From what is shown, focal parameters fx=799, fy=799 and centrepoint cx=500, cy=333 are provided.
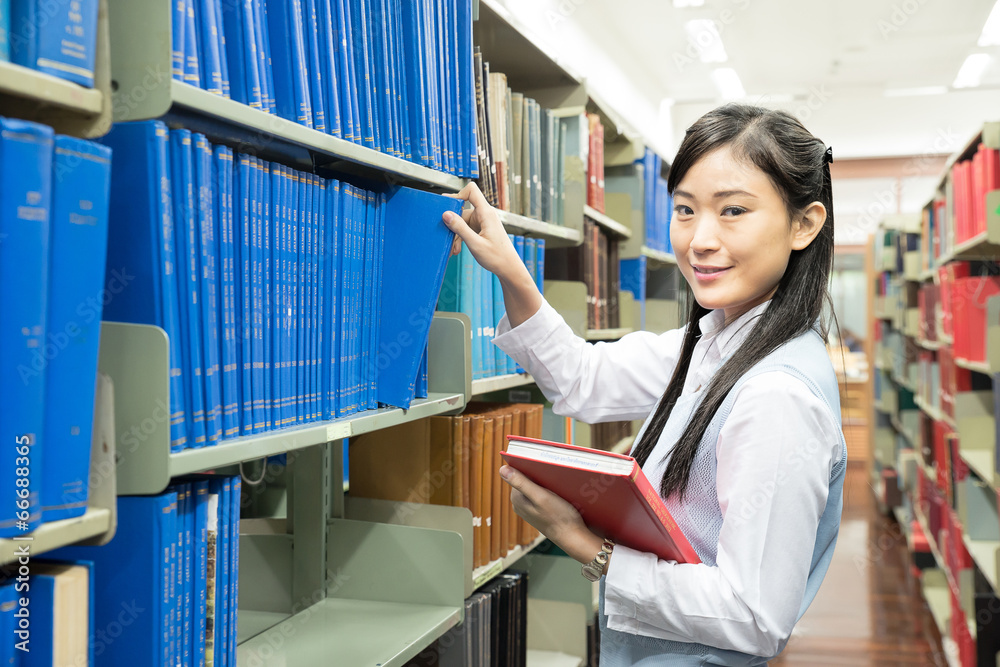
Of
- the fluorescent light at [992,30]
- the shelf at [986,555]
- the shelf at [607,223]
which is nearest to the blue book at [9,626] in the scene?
the shelf at [607,223]

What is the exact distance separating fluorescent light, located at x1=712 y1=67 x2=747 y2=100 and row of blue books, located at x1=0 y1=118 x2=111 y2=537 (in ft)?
19.3

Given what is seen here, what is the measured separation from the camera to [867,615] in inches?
164

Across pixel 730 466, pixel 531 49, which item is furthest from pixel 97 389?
pixel 531 49

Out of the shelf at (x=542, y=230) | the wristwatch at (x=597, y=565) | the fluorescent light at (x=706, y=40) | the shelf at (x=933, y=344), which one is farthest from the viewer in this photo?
the fluorescent light at (x=706, y=40)

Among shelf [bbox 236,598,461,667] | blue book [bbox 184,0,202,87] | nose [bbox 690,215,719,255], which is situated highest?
blue book [bbox 184,0,202,87]

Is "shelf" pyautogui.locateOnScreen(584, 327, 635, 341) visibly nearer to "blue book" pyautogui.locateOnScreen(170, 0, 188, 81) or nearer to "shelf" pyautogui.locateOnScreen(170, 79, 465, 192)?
"shelf" pyautogui.locateOnScreen(170, 79, 465, 192)

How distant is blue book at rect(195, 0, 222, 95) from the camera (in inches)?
36.0

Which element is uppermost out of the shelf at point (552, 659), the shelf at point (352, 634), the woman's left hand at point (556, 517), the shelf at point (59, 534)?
the shelf at point (59, 534)

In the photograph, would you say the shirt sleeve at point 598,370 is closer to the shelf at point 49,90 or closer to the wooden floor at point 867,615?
the shelf at point 49,90

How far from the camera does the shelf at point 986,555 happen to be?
2804mm

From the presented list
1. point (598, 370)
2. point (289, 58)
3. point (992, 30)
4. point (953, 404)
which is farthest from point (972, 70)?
point (289, 58)

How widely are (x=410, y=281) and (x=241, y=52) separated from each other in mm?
420

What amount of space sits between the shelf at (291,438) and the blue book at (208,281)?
0.10 ft

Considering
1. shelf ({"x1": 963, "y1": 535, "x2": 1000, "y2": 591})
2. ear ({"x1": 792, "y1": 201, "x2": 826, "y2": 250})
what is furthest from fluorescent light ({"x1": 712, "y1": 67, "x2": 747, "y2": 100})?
ear ({"x1": 792, "y1": 201, "x2": 826, "y2": 250})
